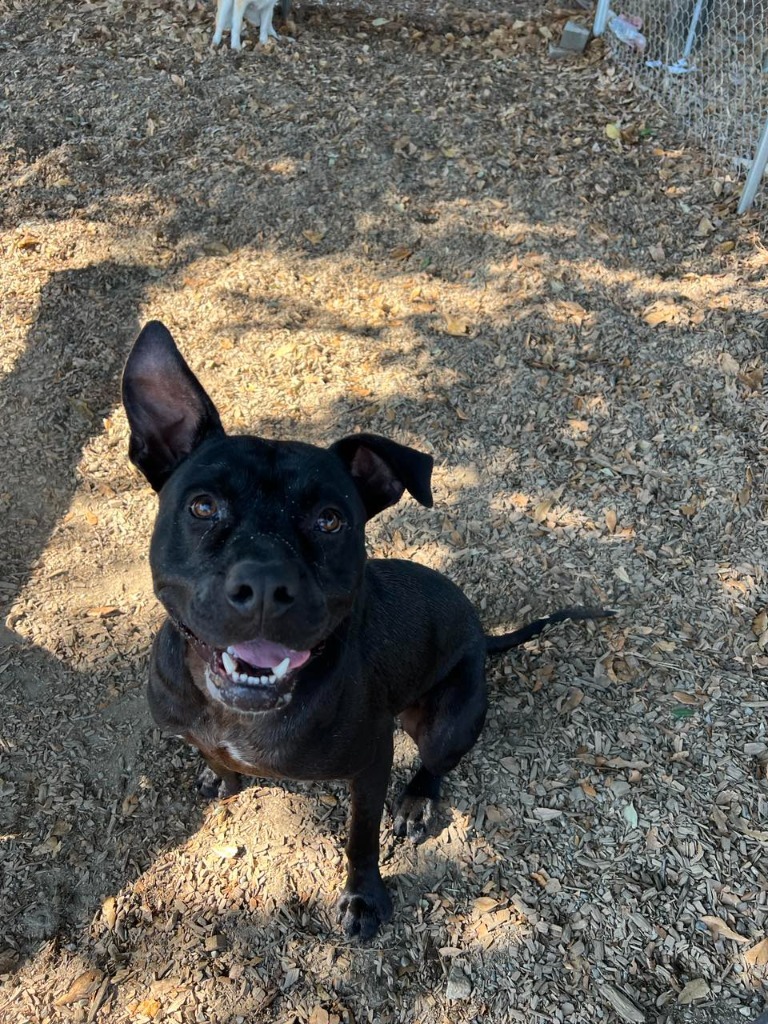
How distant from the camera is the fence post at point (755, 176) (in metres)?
6.21

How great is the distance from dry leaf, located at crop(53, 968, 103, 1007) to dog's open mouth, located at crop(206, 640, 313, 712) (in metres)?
1.53

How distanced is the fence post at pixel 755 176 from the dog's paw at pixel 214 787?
5.76 metres

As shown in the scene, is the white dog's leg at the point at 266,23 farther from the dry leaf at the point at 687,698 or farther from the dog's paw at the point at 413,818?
the dog's paw at the point at 413,818

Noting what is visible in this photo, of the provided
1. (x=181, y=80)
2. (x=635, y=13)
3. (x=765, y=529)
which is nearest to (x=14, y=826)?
(x=765, y=529)

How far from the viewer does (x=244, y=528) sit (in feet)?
8.35

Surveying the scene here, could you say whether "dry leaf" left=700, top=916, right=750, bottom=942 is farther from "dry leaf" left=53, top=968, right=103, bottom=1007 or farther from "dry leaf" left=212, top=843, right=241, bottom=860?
"dry leaf" left=53, top=968, right=103, bottom=1007

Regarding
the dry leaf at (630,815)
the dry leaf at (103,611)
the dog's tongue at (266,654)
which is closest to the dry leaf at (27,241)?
the dry leaf at (103,611)

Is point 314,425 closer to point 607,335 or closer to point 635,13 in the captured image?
point 607,335

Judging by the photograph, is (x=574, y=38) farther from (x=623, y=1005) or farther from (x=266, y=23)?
(x=623, y=1005)

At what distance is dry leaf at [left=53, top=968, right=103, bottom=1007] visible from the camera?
3203 millimetres

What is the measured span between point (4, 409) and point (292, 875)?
350 cm

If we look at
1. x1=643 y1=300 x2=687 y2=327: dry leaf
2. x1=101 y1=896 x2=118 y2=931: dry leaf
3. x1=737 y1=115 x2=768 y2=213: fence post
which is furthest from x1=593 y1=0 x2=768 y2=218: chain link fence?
x1=101 y1=896 x2=118 y2=931: dry leaf

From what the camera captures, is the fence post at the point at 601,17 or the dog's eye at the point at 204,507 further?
the fence post at the point at 601,17

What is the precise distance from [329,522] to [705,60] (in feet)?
23.9
